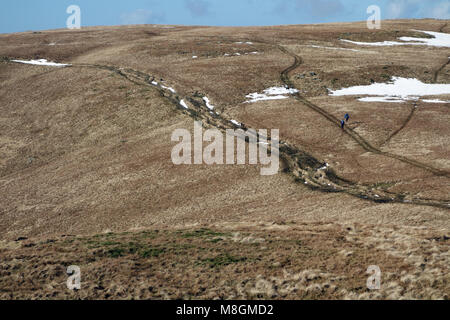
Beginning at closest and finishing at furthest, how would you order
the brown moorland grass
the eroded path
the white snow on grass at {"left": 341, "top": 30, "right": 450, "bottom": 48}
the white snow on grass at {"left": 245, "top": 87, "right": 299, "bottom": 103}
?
1. the brown moorland grass
2. the eroded path
3. the white snow on grass at {"left": 245, "top": 87, "right": 299, "bottom": 103}
4. the white snow on grass at {"left": 341, "top": 30, "right": 450, "bottom": 48}

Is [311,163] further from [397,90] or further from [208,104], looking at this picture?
[397,90]

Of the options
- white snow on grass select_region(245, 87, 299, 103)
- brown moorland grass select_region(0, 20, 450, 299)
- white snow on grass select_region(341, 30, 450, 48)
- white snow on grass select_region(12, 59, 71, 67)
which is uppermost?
white snow on grass select_region(341, 30, 450, 48)

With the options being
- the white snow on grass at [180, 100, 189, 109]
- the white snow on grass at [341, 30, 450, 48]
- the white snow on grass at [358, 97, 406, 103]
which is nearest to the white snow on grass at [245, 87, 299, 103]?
the white snow on grass at [180, 100, 189, 109]

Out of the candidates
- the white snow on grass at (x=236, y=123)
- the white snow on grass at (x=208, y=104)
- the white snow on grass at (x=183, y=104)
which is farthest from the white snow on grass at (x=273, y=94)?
the white snow on grass at (x=183, y=104)

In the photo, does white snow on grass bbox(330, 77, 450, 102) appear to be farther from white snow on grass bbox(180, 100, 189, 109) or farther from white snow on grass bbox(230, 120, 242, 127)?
white snow on grass bbox(180, 100, 189, 109)

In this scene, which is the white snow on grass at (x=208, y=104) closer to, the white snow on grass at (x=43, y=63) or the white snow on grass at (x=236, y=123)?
the white snow on grass at (x=236, y=123)
